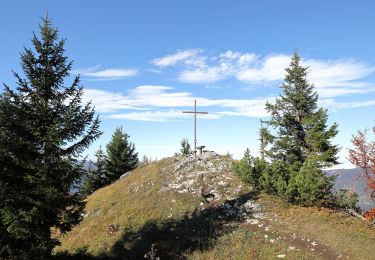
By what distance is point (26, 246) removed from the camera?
16016mm

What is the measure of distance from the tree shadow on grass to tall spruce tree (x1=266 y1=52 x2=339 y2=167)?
5.83 metres

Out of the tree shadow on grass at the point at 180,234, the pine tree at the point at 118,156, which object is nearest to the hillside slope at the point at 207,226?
the tree shadow on grass at the point at 180,234

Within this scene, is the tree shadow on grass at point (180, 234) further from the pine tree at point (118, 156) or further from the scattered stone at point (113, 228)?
the pine tree at point (118, 156)

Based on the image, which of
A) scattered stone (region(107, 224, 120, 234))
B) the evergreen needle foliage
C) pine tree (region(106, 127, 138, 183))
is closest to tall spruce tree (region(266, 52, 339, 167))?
the evergreen needle foliage

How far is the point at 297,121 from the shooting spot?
30.0 m

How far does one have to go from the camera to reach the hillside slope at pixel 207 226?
2039 centimetres

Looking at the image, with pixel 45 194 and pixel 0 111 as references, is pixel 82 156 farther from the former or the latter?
pixel 0 111

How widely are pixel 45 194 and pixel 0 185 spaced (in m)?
1.97

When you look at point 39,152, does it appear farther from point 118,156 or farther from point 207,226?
point 118,156

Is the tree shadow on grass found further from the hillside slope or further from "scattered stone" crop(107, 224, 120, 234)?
"scattered stone" crop(107, 224, 120, 234)

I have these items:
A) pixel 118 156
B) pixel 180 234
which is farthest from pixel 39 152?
pixel 118 156

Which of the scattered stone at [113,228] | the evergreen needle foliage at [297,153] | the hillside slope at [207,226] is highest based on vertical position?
the evergreen needle foliage at [297,153]

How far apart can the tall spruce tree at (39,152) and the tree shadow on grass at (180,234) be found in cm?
629

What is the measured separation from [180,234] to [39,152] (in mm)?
Result: 11706
